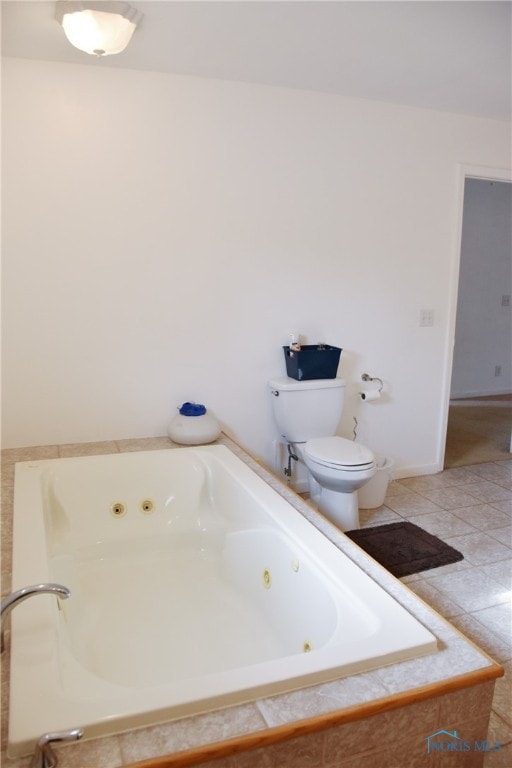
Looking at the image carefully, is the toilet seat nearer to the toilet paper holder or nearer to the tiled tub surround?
the toilet paper holder

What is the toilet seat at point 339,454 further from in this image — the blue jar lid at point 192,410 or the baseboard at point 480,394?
the baseboard at point 480,394

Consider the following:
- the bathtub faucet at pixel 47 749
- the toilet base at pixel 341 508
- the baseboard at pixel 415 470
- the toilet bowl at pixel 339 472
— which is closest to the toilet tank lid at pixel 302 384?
the toilet bowl at pixel 339 472

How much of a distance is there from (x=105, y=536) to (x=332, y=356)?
4.90 ft

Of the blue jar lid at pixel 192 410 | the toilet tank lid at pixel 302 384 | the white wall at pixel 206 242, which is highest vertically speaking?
the white wall at pixel 206 242

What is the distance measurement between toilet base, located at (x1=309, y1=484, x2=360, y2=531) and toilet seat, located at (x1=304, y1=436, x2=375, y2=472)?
0.72 feet

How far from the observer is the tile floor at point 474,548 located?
2041 millimetres

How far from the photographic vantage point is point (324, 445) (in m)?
2.96

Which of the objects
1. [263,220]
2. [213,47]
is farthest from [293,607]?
[213,47]

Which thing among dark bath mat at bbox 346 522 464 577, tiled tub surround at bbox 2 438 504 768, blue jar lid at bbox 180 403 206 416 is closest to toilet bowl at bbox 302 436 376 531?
dark bath mat at bbox 346 522 464 577

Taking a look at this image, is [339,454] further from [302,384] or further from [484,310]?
[484,310]

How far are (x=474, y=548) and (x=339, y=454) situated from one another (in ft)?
2.62

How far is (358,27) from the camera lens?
2.18 metres

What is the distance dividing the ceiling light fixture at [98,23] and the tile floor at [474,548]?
2.48 m

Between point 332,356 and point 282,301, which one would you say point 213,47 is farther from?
point 332,356
